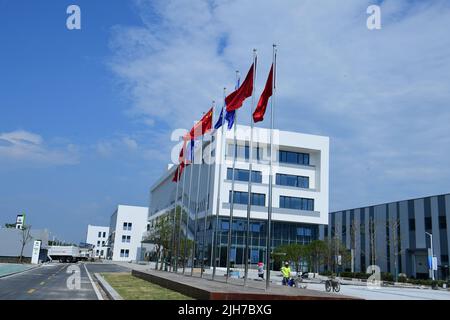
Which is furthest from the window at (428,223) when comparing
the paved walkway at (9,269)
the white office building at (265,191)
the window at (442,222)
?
the paved walkway at (9,269)

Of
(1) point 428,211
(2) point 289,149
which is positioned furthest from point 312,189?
(1) point 428,211

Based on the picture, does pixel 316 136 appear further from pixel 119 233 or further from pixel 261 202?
pixel 119 233

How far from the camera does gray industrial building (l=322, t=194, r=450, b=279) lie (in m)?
58.6

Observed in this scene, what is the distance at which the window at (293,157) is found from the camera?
2468 inches

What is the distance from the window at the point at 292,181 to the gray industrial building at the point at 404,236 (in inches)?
327

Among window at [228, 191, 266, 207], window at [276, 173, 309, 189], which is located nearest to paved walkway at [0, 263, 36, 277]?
window at [228, 191, 266, 207]

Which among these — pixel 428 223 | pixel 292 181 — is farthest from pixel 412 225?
pixel 292 181

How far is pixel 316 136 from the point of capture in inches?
2534

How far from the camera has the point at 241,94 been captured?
2228cm

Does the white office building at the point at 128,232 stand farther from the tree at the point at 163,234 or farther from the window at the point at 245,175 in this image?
the tree at the point at 163,234

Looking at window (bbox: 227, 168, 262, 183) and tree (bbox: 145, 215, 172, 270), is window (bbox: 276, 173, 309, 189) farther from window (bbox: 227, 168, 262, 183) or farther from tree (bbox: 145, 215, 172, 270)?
tree (bbox: 145, 215, 172, 270)

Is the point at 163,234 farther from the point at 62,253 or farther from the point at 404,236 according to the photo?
the point at 404,236

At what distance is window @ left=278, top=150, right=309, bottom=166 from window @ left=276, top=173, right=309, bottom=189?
2.13 meters
